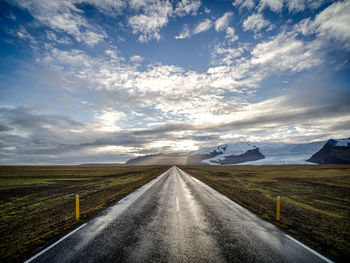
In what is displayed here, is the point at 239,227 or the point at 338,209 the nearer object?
the point at 239,227

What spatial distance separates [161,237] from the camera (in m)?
6.27

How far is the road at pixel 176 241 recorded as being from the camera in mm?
4934

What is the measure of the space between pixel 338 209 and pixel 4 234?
19.1 metres

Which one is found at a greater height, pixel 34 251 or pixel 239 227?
pixel 34 251

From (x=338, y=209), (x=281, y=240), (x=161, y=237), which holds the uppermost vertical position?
(x=161, y=237)

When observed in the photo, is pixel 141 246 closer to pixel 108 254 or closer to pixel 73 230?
pixel 108 254

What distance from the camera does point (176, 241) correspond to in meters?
5.95

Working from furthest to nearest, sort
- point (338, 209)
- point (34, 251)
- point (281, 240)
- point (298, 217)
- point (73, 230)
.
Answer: point (338, 209), point (298, 217), point (73, 230), point (281, 240), point (34, 251)

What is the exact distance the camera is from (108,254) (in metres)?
5.00

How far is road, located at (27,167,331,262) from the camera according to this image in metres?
4.93

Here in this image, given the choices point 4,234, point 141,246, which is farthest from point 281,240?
point 4,234

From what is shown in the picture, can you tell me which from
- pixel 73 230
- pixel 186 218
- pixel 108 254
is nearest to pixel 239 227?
pixel 186 218

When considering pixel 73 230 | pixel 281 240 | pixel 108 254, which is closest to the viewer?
pixel 108 254

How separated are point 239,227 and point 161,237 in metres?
3.51
